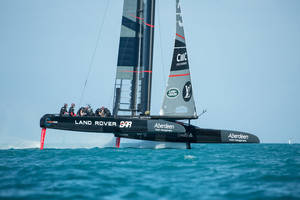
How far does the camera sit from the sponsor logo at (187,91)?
1355 cm

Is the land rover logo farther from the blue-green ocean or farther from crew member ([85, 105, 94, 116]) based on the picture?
the blue-green ocean

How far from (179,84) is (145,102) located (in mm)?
2217

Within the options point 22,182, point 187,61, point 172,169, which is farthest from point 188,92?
point 22,182

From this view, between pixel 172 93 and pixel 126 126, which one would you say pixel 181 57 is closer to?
pixel 172 93

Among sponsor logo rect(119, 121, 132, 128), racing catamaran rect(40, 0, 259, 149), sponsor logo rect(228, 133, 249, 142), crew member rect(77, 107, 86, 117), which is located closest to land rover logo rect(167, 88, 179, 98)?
racing catamaran rect(40, 0, 259, 149)

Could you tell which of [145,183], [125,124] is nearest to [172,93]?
[125,124]

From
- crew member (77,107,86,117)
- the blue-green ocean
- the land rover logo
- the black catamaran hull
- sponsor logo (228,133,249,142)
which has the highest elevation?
the land rover logo

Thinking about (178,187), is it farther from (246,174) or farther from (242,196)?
(246,174)

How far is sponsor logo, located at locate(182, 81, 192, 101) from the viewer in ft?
44.4

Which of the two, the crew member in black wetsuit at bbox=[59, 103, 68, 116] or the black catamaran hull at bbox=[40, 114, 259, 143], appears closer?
the black catamaran hull at bbox=[40, 114, 259, 143]

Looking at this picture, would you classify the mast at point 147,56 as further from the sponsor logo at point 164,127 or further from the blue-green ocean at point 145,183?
the blue-green ocean at point 145,183

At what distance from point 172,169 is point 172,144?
26.1 feet

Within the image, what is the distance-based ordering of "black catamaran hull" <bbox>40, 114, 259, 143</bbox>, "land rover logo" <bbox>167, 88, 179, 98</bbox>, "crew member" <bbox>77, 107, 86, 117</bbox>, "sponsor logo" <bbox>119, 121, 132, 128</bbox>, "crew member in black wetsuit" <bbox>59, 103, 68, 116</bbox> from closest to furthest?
1. "black catamaran hull" <bbox>40, 114, 259, 143</bbox>
2. "sponsor logo" <bbox>119, 121, 132, 128</bbox>
3. "crew member in black wetsuit" <bbox>59, 103, 68, 116</bbox>
4. "crew member" <bbox>77, 107, 86, 117</bbox>
5. "land rover logo" <bbox>167, 88, 179, 98</bbox>

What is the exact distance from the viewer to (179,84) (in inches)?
538
